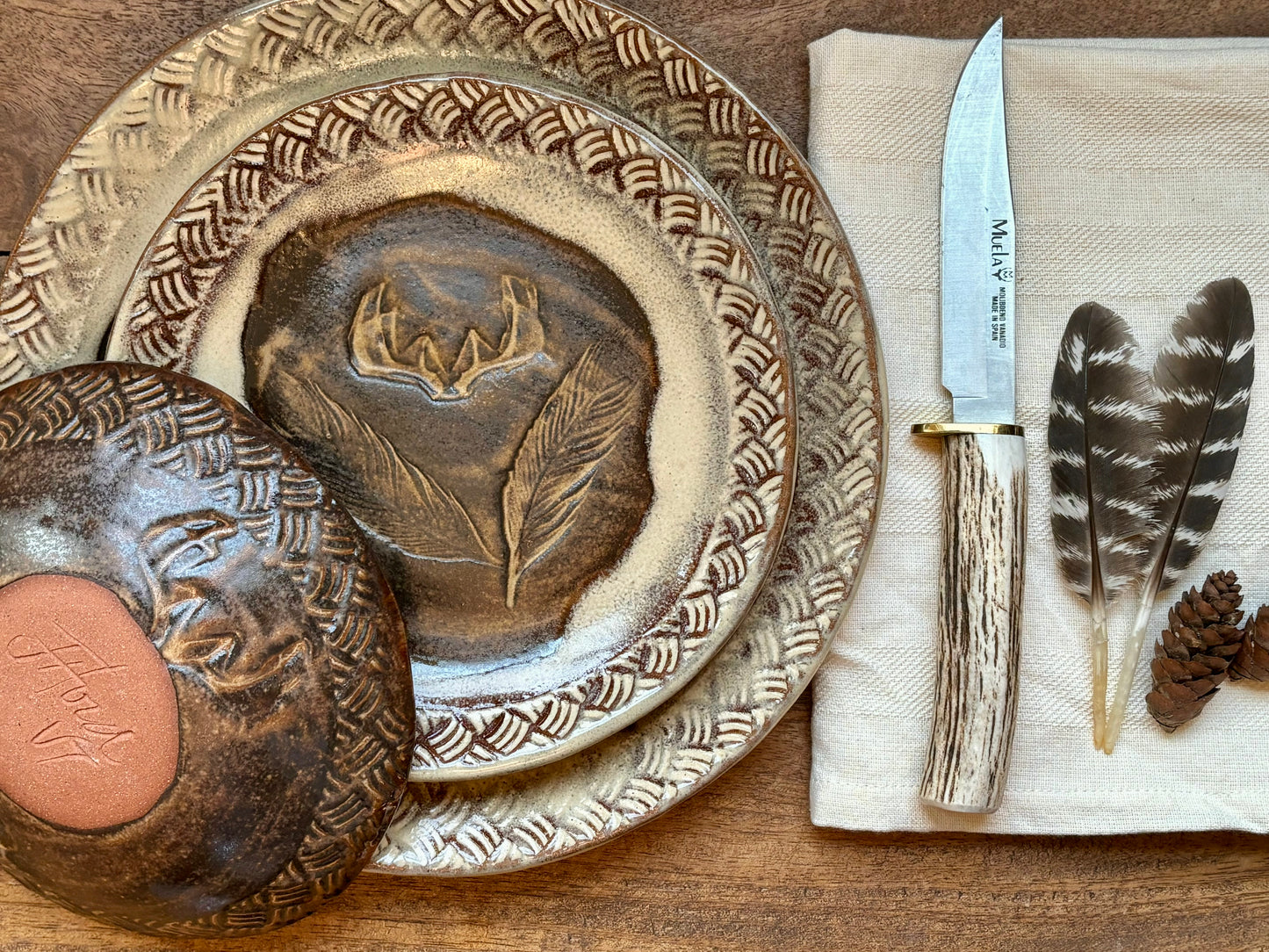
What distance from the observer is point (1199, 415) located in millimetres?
849

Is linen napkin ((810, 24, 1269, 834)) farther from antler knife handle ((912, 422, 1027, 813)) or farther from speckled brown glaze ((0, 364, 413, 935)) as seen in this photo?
speckled brown glaze ((0, 364, 413, 935))

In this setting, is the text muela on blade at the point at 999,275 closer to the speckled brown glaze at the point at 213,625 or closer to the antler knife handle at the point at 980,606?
the antler knife handle at the point at 980,606

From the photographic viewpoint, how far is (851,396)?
822 mm

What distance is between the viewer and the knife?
0.83 meters

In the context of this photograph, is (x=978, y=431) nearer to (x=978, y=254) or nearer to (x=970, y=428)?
(x=970, y=428)

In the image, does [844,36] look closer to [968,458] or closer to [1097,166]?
[1097,166]

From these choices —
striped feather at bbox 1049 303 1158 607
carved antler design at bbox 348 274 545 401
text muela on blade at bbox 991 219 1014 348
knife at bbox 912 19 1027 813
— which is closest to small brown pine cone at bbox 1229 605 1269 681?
striped feather at bbox 1049 303 1158 607

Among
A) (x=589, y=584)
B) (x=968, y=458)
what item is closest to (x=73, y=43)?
(x=589, y=584)

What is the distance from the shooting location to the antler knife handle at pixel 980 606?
2.70 feet

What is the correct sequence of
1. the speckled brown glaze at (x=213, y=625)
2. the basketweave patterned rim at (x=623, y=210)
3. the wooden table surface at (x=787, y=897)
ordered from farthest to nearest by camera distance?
the wooden table surface at (x=787, y=897) < the basketweave patterned rim at (x=623, y=210) < the speckled brown glaze at (x=213, y=625)

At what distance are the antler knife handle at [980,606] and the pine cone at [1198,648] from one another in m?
0.16

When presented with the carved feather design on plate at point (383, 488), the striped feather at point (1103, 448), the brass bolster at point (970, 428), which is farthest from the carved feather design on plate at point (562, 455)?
the striped feather at point (1103, 448)

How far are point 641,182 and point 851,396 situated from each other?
27cm

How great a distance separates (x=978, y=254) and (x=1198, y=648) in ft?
1.43
